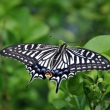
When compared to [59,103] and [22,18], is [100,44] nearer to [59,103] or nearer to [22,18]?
[59,103]

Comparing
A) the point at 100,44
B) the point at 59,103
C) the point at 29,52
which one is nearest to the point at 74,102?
the point at 59,103

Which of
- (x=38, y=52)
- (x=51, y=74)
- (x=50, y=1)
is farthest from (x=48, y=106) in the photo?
(x=51, y=74)

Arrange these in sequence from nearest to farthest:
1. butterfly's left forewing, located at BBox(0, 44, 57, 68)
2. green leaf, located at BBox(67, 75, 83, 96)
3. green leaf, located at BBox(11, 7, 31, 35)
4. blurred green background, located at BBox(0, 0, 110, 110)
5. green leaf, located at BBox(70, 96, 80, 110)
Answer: green leaf, located at BBox(67, 75, 83, 96)
green leaf, located at BBox(70, 96, 80, 110)
butterfly's left forewing, located at BBox(0, 44, 57, 68)
blurred green background, located at BBox(0, 0, 110, 110)
green leaf, located at BBox(11, 7, 31, 35)

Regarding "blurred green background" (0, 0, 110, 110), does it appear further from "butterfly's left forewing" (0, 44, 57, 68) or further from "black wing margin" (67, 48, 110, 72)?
"black wing margin" (67, 48, 110, 72)

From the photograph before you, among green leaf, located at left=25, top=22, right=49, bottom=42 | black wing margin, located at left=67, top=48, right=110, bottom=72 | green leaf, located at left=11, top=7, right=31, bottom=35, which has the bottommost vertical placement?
black wing margin, located at left=67, top=48, right=110, bottom=72

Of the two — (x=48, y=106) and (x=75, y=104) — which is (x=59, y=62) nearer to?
(x=75, y=104)

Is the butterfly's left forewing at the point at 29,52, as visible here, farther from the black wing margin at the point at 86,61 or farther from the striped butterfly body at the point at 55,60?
the black wing margin at the point at 86,61

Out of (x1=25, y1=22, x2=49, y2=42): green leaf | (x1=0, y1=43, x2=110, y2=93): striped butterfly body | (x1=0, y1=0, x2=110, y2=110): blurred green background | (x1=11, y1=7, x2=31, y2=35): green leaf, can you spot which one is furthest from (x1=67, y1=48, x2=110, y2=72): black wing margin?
(x1=11, y1=7, x2=31, y2=35): green leaf
